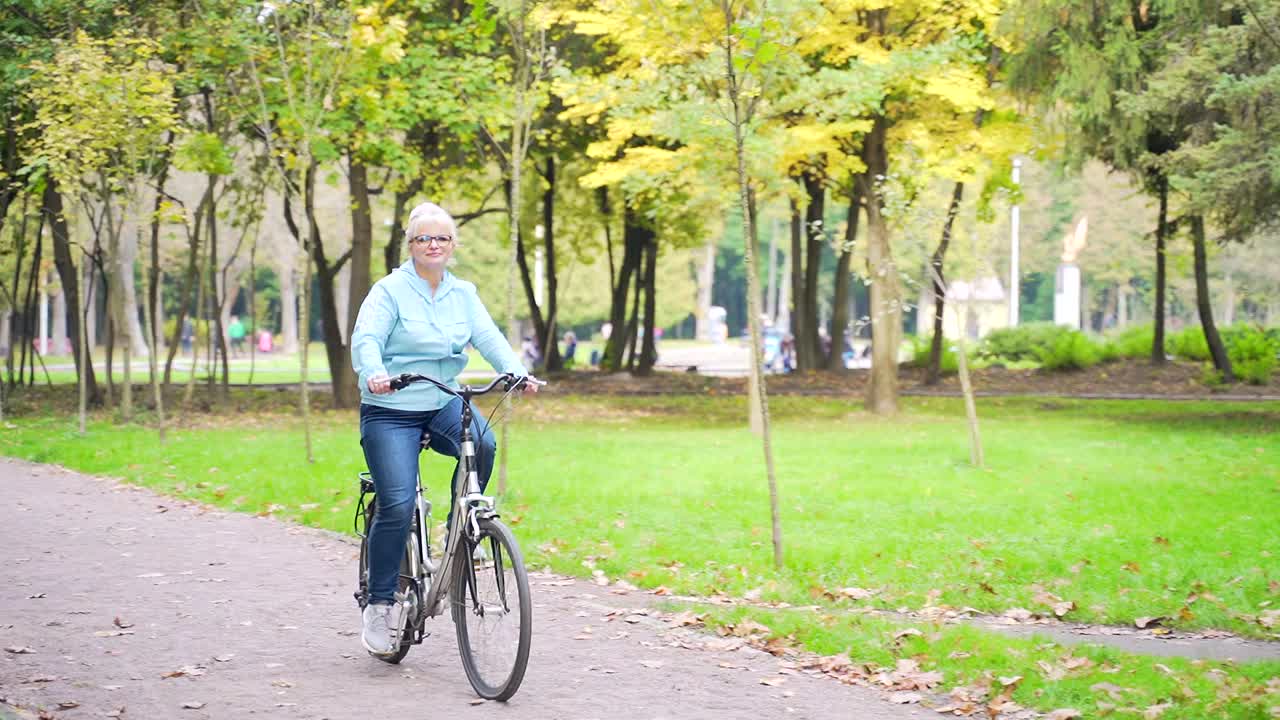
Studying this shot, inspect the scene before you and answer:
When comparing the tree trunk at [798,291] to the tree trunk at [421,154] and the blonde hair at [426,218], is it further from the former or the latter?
the blonde hair at [426,218]

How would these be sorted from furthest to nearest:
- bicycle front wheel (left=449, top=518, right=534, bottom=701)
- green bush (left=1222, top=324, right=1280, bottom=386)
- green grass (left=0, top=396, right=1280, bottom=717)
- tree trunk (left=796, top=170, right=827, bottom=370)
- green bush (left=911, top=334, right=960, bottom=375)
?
tree trunk (left=796, top=170, right=827, bottom=370)
green bush (left=911, top=334, right=960, bottom=375)
green bush (left=1222, top=324, right=1280, bottom=386)
green grass (left=0, top=396, right=1280, bottom=717)
bicycle front wheel (left=449, top=518, right=534, bottom=701)

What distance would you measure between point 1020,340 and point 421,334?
34.5m

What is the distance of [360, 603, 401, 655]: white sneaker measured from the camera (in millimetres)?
6500

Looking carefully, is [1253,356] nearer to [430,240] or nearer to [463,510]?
[430,240]

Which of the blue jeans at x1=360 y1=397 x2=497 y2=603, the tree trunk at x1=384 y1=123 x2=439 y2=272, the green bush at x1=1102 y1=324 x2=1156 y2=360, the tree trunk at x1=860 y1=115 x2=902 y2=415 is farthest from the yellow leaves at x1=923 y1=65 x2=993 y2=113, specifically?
the green bush at x1=1102 y1=324 x2=1156 y2=360

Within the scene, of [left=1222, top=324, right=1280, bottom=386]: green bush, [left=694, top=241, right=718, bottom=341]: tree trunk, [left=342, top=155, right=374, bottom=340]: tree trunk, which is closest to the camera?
[left=342, top=155, right=374, bottom=340]: tree trunk

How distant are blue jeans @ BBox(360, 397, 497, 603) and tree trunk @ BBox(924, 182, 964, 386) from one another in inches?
392

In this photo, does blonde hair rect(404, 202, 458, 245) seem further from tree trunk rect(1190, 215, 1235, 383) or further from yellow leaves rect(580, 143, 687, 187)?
tree trunk rect(1190, 215, 1235, 383)

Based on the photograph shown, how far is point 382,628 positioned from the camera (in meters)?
6.52

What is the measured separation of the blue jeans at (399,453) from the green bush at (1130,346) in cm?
2944

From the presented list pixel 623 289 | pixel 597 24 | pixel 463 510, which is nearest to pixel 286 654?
pixel 463 510

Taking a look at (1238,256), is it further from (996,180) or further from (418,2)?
(418,2)

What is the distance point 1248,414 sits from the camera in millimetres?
22594

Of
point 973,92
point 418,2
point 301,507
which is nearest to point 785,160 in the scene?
point 973,92
